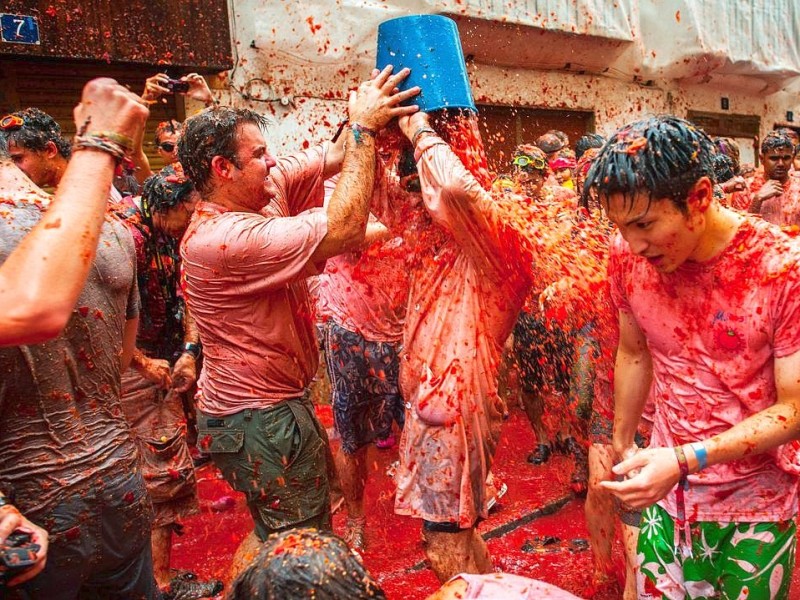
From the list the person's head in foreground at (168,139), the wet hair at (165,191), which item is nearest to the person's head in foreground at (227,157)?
the wet hair at (165,191)

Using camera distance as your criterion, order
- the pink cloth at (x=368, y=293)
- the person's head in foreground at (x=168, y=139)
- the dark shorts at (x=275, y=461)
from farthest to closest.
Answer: the person's head in foreground at (x=168, y=139)
the pink cloth at (x=368, y=293)
the dark shorts at (x=275, y=461)

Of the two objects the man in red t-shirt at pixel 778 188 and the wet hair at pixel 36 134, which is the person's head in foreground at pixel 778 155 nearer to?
the man in red t-shirt at pixel 778 188

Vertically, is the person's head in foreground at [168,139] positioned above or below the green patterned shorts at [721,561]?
above

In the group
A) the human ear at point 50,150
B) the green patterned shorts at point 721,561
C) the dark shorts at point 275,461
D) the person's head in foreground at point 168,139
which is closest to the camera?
the green patterned shorts at point 721,561

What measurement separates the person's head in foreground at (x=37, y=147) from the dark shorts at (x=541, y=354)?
3.26 metres

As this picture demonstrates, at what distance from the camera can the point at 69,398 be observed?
2.40 metres

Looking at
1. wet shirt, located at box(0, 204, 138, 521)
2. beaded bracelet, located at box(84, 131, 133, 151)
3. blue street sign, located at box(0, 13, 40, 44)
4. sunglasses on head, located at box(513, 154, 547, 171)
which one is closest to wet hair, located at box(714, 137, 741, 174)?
sunglasses on head, located at box(513, 154, 547, 171)

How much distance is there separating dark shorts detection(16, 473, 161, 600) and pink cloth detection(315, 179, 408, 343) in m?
2.31

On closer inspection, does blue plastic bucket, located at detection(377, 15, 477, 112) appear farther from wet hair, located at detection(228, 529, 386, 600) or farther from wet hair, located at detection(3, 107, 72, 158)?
wet hair, located at detection(228, 529, 386, 600)

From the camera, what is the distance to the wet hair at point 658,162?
2.13 meters

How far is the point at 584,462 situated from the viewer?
5379 mm

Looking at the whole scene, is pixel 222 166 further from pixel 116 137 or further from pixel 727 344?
pixel 727 344

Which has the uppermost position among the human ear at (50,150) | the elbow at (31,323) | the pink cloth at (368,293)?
the human ear at (50,150)

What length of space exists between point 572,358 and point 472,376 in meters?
2.18
